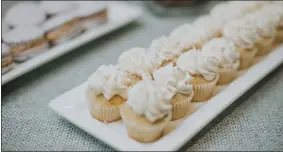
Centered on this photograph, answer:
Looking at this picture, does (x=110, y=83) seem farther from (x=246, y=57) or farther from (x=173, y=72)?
(x=246, y=57)

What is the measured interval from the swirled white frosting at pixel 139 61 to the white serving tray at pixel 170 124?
0.71 feet

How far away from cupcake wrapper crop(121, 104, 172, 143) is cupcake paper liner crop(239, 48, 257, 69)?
23.8 inches

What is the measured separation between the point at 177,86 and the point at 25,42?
0.88 m

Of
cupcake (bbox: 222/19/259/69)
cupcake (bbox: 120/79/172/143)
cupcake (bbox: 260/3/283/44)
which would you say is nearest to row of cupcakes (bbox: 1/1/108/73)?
cupcake (bbox: 120/79/172/143)

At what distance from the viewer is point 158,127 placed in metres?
1.22

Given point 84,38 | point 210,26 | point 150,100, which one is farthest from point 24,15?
point 150,100

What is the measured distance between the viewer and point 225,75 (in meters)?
1.56

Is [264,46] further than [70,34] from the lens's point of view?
No

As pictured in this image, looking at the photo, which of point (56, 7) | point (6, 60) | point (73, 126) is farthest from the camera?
→ point (56, 7)

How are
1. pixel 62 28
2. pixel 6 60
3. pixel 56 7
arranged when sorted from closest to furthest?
1. pixel 6 60
2. pixel 62 28
3. pixel 56 7

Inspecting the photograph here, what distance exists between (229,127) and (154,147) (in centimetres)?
37

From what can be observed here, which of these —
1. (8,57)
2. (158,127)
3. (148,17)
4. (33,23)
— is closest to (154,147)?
(158,127)

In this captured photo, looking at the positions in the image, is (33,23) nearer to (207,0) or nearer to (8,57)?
(8,57)

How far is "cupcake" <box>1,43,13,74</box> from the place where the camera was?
1637mm
